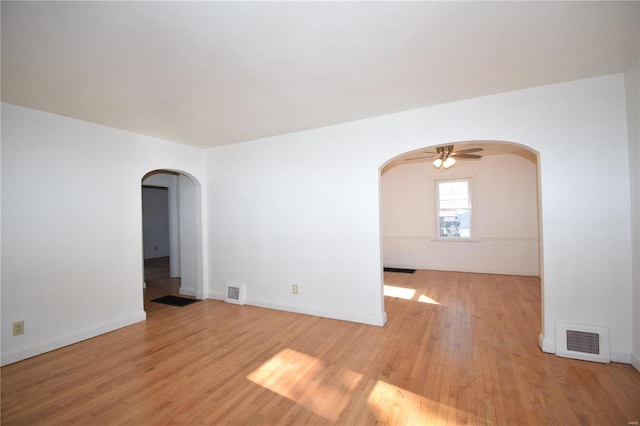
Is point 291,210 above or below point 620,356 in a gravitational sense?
above

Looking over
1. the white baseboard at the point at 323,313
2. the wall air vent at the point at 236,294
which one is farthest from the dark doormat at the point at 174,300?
the white baseboard at the point at 323,313

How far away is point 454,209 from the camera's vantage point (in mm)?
6703

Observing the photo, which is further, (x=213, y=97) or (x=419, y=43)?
(x=213, y=97)

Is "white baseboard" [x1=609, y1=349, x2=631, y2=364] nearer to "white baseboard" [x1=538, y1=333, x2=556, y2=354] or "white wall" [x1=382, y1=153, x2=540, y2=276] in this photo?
"white baseboard" [x1=538, y1=333, x2=556, y2=354]

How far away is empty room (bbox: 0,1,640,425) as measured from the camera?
194cm

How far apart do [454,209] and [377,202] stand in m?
3.96

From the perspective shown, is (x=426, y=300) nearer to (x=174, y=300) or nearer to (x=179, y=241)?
(x=174, y=300)

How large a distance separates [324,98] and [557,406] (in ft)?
10.8

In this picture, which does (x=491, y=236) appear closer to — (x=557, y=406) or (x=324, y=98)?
(x=557, y=406)

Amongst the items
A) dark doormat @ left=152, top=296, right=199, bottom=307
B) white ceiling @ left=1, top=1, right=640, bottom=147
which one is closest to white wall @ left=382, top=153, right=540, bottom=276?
white ceiling @ left=1, top=1, right=640, bottom=147

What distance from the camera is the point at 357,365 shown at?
2.69 meters

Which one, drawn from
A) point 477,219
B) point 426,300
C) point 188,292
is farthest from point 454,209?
point 188,292

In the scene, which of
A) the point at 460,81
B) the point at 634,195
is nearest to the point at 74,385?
the point at 460,81

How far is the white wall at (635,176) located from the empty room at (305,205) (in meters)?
0.03
